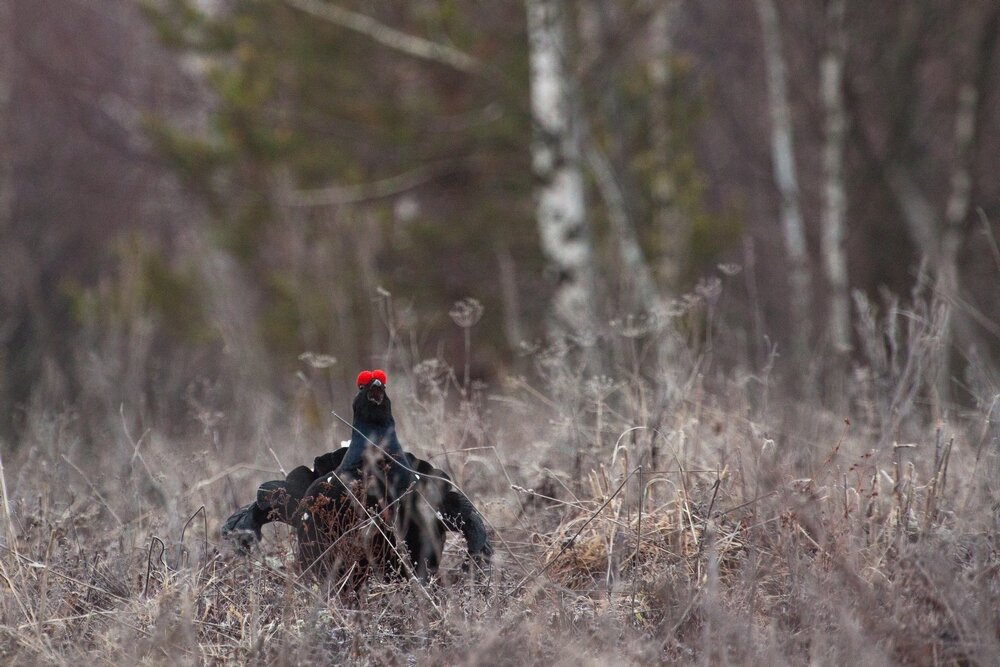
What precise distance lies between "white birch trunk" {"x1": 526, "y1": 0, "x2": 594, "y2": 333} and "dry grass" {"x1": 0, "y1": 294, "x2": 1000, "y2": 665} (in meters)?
A: 3.90

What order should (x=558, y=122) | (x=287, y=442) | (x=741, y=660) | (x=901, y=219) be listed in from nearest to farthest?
A: 1. (x=741, y=660)
2. (x=287, y=442)
3. (x=558, y=122)
4. (x=901, y=219)

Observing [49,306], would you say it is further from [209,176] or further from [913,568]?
[913,568]

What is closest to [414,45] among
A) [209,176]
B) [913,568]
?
[209,176]

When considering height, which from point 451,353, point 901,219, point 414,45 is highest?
point 414,45

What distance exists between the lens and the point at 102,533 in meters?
3.39

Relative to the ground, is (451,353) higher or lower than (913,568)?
lower

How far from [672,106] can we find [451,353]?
127 inches

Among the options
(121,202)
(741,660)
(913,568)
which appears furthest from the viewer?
(121,202)

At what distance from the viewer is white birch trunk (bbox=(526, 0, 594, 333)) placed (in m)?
7.68

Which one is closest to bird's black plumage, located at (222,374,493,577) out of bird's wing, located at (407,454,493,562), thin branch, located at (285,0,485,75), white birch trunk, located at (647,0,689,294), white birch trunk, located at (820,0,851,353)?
bird's wing, located at (407,454,493,562)

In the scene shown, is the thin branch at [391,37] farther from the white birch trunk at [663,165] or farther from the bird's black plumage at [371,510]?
the bird's black plumage at [371,510]

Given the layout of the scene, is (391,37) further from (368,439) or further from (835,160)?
(368,439)

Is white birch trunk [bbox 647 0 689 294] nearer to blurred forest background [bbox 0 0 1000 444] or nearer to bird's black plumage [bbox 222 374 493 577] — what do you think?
blurred forest background [bbox 0 0 1000 444]

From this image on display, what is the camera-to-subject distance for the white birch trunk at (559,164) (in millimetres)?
7676
